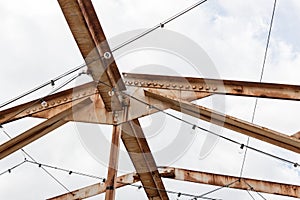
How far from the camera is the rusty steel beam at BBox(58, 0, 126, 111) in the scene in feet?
11.2

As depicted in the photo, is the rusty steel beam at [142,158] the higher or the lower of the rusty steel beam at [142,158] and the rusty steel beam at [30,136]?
the higher

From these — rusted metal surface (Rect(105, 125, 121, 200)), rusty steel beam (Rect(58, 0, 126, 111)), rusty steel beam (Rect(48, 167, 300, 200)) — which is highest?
rusty steel beam (Rect(58, 0, 126, 111))

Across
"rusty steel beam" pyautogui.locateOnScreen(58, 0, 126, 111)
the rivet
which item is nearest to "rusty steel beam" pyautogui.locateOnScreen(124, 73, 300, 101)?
"rusty steel beam" pyautogui.locateOnScreen(58, 0, 126, 111)

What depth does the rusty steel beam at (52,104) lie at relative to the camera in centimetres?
470

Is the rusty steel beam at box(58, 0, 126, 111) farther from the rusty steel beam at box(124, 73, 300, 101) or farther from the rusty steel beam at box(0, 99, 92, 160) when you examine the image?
the rusty steel beam at box(0, 99, 92, 160)

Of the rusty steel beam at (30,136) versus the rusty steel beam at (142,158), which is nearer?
the rusty steel beam at (30,136)

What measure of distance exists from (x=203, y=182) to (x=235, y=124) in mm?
2400

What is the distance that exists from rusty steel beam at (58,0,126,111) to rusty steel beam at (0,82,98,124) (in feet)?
1.04

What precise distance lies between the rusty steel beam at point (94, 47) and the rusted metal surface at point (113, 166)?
12.4 inches

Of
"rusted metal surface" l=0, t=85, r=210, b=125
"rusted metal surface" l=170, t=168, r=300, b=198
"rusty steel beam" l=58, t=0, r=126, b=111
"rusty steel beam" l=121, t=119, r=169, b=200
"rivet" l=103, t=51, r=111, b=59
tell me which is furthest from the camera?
"rusted metal surface" l=170, t=168, r=300, b=198

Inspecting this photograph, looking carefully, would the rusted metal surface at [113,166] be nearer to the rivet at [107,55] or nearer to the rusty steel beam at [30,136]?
the rusty steel beam at [30,136]

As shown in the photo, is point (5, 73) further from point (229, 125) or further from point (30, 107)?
point (229, 125)

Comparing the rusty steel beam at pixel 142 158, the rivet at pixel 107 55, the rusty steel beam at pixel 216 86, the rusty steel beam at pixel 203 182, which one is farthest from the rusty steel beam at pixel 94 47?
the rusty steel beam at pixel 203 182

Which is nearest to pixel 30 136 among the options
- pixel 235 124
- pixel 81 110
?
pixel 81 110
